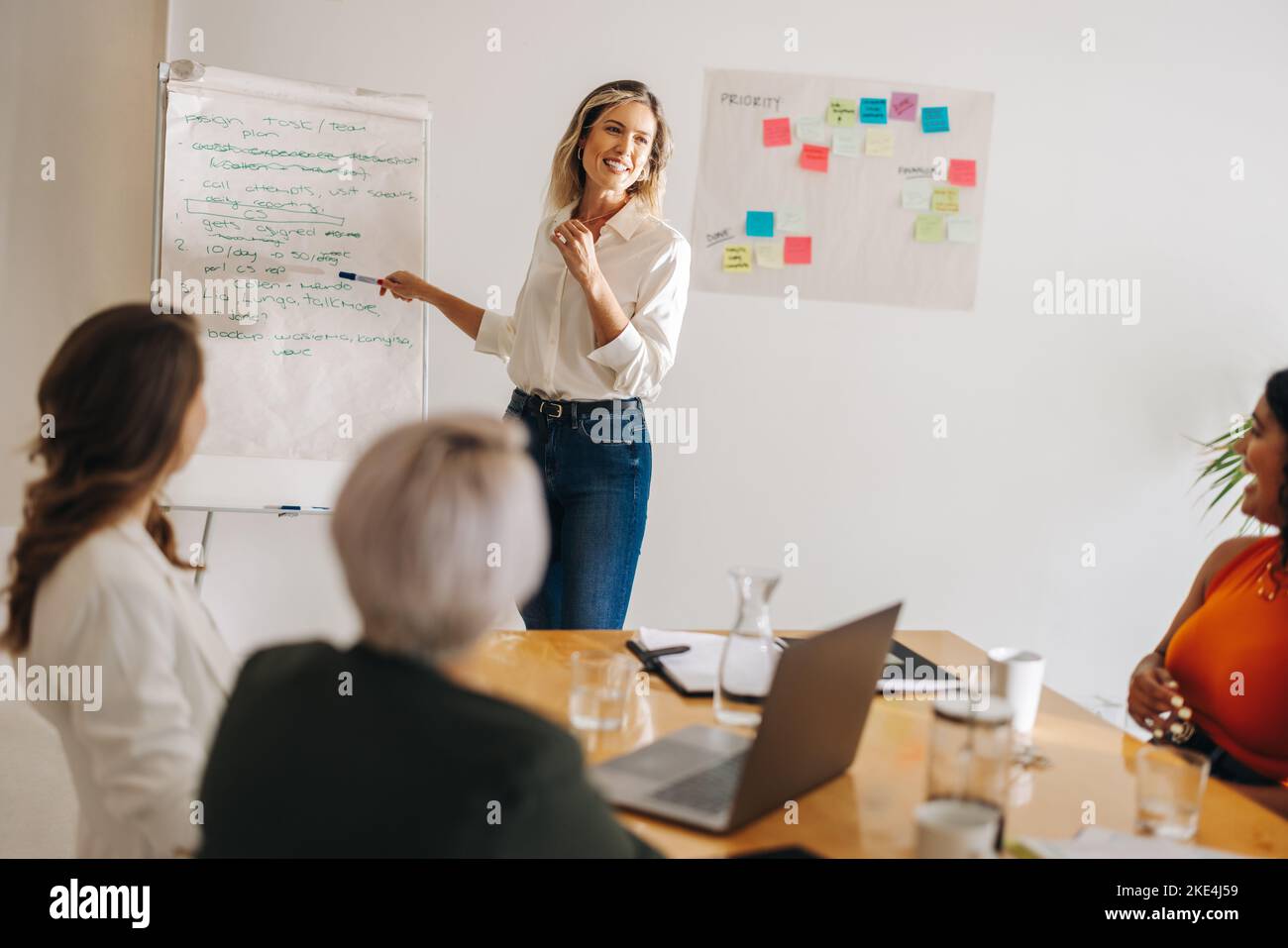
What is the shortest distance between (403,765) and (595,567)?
62.3 inches

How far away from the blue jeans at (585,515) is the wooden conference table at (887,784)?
61cm

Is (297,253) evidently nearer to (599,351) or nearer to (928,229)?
(599,351)

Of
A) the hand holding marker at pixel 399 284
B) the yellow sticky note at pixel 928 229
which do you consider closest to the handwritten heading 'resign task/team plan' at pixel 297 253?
the hand holding marker at pixel 399 284

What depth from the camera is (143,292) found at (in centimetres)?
314

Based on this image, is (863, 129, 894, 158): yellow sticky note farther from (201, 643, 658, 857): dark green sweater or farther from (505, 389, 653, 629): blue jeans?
(201, 643, 658, 857): dark green sweater

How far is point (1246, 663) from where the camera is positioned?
5.83 ft

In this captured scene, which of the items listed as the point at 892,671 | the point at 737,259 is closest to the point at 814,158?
the point at 737,259

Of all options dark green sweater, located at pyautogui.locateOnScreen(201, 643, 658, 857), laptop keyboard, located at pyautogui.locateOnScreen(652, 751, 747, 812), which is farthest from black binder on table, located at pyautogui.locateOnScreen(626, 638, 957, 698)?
dark green sweater, located at pyautogui.locateOnScreen(201, 643, 658, 857)

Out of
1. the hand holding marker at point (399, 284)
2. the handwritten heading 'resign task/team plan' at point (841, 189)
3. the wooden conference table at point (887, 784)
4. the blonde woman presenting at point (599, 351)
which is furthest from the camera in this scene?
the handwritten heading 'resign task/team plan' at point (841, 189)

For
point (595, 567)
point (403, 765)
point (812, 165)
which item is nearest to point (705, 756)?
point (403, 765)

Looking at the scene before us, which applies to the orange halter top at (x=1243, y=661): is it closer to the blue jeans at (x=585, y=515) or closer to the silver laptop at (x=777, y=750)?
the silver laptop at (x=777, y=750)

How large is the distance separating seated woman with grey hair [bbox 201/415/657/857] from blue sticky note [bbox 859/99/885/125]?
8.95 feet

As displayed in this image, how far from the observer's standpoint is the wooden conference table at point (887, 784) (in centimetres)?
117

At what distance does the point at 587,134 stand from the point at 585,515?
35.6 inches
